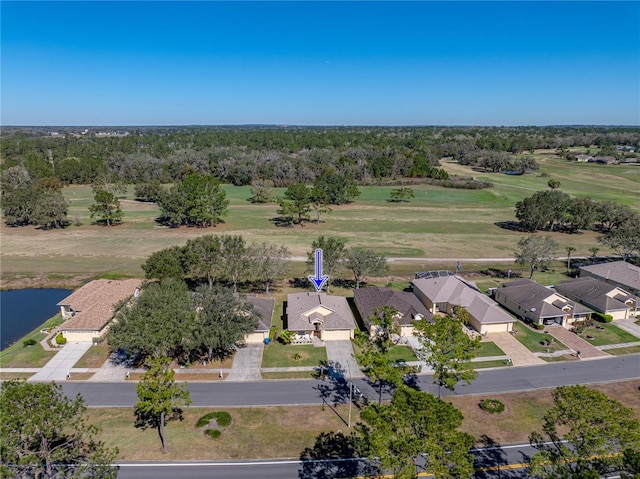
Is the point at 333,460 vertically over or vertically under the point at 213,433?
under

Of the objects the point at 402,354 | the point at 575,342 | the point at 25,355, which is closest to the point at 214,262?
the point at 25,355

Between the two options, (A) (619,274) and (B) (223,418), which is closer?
(B) (223,418)

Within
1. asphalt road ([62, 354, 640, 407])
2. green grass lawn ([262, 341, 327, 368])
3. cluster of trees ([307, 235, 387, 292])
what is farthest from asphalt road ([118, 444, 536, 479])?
cluster of trees ([307, 235, 387, 292])

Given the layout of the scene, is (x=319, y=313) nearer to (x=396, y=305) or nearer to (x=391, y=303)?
(x=391, y=303)

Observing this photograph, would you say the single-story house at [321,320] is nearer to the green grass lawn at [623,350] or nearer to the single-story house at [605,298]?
the green grass lawn at [623,350]

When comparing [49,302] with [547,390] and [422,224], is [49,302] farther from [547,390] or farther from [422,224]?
[422,224]

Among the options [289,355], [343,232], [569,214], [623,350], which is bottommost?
[623,350]

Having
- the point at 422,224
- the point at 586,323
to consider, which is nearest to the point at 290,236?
the point at 422,224

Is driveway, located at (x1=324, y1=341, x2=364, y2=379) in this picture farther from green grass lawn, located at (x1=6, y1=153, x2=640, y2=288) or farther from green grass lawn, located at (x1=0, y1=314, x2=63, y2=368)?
green grass lawn, located at (x1=6, y1=153, x2=640, y2=288)
